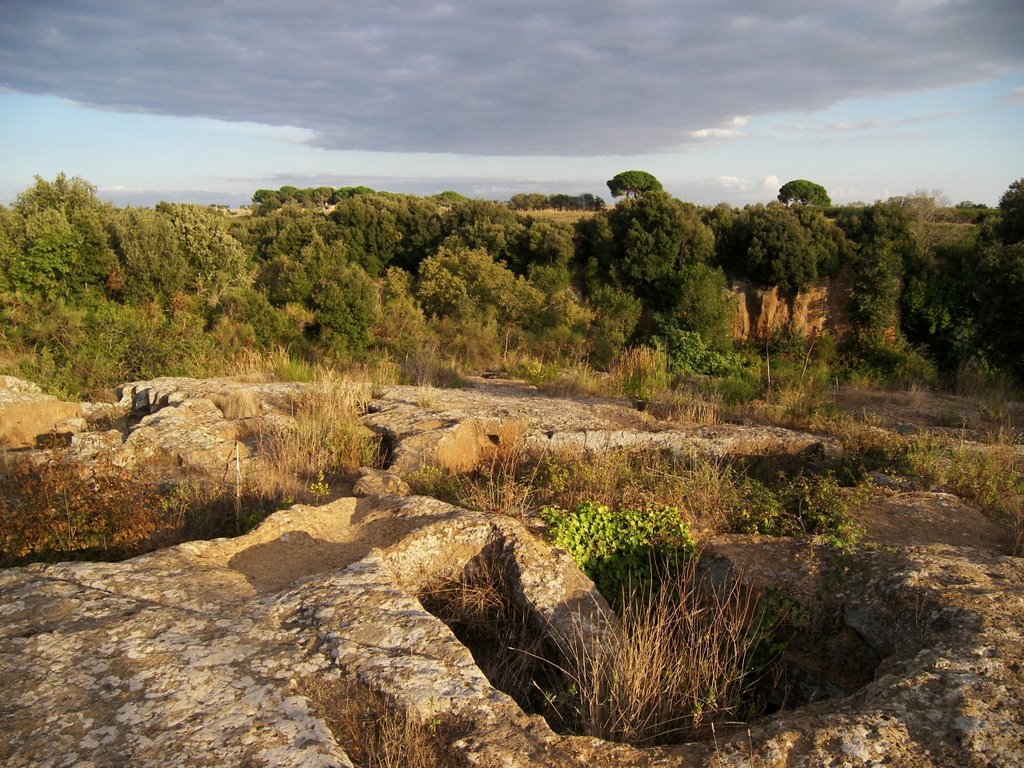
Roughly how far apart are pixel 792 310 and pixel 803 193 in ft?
50.0

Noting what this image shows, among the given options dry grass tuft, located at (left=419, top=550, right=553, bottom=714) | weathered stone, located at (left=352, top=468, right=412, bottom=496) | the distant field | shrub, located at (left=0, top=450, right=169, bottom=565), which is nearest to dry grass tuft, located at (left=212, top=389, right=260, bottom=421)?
weathered stone, located at (left=352, top=468, right=412, bottom=496)

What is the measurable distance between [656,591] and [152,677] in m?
3.06

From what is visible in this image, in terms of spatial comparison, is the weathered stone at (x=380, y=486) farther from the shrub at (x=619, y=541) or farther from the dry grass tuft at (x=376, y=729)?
the dry grass tuft at (x=376, y=729)

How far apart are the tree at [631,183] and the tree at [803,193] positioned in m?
6.82

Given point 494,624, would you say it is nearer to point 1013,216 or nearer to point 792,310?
point 1013,216

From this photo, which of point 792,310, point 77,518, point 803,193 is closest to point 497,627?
point 77,518

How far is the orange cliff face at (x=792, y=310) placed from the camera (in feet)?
70.7

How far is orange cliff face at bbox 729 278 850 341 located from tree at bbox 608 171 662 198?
16.3m

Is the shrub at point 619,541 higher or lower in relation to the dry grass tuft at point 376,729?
lower

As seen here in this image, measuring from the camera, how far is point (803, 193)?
33.7 metres

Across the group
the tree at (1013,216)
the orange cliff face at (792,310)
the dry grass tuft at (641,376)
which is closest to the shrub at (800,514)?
the dry grass tuft at (641,376)

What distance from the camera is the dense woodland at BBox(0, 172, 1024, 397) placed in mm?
12422

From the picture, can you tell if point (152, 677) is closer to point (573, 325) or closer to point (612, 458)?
point (612, 458)

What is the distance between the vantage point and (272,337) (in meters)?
14.6
